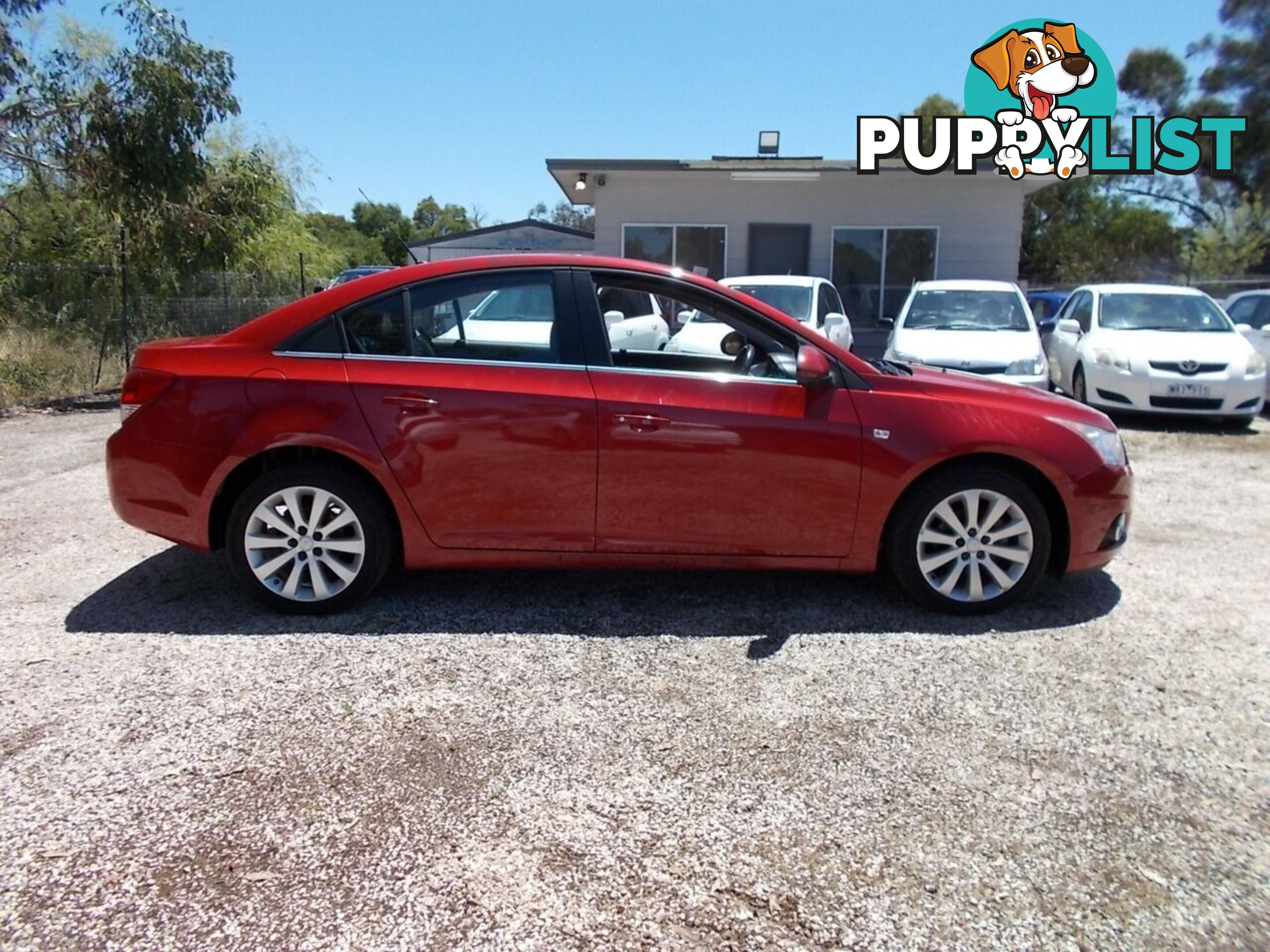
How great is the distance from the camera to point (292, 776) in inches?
111

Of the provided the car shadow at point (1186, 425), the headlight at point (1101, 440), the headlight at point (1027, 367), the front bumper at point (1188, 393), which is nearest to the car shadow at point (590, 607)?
the headlight at point (1101, 440)

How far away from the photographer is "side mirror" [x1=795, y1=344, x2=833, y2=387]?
3.91m

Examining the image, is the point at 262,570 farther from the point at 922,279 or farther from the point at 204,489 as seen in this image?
the point at 922,279

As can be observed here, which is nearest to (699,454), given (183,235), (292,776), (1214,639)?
(292,776)

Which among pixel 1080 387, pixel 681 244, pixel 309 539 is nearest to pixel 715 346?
pixel 309 539

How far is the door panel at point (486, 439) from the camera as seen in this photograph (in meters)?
3.90

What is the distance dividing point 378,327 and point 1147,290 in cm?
992

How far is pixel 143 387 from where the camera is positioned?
4.02 meters

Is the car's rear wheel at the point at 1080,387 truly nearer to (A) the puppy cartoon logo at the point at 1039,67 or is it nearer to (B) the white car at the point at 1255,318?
(B) the white car at the point at 1255,318

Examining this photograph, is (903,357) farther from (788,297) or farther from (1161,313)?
(1161,313)

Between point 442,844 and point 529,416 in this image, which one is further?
point 529,416

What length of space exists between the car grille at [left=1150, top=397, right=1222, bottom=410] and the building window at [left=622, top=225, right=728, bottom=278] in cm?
854

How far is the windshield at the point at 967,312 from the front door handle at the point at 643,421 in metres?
7.19

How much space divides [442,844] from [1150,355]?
9.36m
